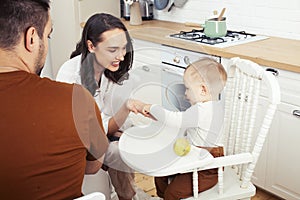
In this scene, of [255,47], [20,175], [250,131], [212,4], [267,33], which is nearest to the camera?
[20,175]

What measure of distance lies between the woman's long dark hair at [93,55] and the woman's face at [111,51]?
2 centimetres

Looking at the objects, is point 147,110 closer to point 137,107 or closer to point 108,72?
point 137,107

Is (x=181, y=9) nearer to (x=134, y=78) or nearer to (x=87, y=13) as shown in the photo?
(x=87, y=13)

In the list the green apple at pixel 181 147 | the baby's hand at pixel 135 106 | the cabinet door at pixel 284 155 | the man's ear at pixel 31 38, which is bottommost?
the cabinet door at pixel 284 155

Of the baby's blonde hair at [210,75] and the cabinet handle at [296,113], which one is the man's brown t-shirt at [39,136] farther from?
the cabinet handle at [296,113]

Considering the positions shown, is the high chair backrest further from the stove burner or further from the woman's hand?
the stove burner

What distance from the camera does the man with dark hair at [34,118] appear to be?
1.14 metres

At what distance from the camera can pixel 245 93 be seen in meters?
1.89

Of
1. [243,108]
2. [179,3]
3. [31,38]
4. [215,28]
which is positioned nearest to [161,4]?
[179,3]

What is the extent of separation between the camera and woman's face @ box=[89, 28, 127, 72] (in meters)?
1.57

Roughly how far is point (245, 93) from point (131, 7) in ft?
6.36

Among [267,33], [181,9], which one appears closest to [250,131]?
[267,33]

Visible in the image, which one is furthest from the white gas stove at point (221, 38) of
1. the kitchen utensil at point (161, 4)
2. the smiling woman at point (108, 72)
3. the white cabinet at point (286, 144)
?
the smiling woman at point (108, 72)

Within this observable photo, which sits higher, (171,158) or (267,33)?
(267,33)
